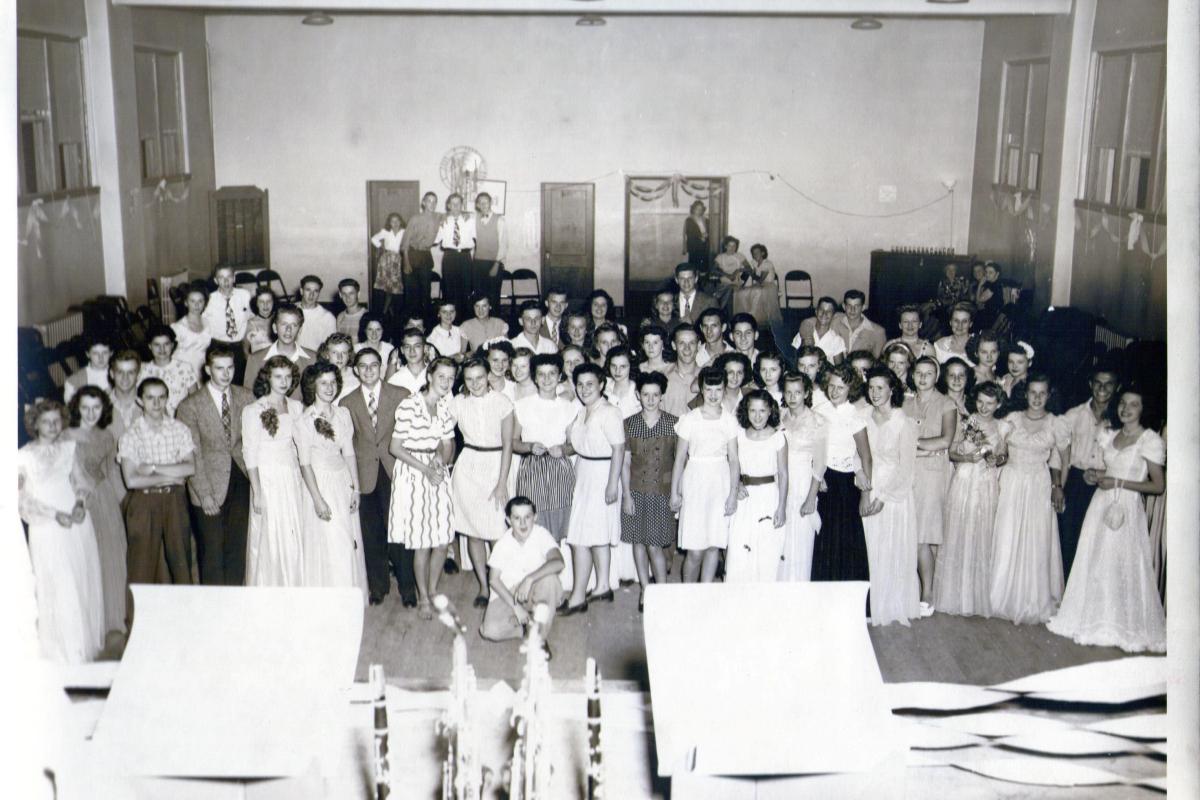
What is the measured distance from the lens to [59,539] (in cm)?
481

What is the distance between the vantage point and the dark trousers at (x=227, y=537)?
17.2 feet

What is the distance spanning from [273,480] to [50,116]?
1.85 m

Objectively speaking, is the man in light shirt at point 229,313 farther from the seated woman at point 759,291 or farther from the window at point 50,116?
the seated woman at point 759,291

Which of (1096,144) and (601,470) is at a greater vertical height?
(1096,144)

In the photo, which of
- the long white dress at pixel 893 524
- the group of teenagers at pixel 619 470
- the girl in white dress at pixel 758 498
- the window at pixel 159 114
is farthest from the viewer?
the long white dress at pixel 893 524

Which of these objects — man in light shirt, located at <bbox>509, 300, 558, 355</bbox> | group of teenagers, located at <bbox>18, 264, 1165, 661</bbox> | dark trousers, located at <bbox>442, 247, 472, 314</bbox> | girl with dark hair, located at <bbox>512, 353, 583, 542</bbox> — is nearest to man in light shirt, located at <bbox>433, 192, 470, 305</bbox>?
dark trousers, located at <bbox>442, 247, 472, 314</bbox>

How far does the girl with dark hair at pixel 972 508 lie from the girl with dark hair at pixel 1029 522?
0.05 meters

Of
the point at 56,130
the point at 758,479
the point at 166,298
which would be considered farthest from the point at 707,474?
the point at 56,130

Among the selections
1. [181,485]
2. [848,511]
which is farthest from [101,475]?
[848,511]

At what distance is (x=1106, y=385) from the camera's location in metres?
5.14

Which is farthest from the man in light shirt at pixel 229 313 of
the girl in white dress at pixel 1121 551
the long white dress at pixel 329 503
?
the girl in white dress at pixel 1121 551

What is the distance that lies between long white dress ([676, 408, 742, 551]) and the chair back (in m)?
0.96

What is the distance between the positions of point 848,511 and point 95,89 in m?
3.96

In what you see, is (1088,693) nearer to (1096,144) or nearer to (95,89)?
(1096,144)
